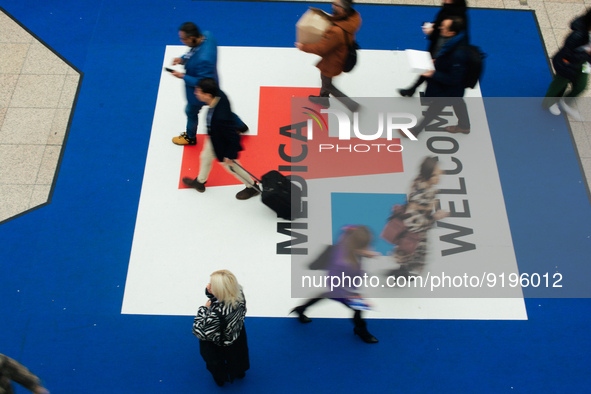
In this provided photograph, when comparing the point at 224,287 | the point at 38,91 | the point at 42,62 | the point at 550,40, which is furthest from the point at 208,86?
the point at 550,40

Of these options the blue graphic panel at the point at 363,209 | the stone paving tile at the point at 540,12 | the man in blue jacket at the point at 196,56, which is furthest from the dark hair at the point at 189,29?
the stone paving tile at the point at 540,12

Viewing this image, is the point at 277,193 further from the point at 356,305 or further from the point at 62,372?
the point at 62,372

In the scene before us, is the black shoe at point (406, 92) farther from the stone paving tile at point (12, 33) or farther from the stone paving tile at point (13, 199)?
the stone paving tile at point (12, 33)

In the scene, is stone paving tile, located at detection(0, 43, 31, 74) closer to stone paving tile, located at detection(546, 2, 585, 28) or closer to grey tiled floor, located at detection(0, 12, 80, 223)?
grey tiled floor, located at detection(0, 12, 80, 223)

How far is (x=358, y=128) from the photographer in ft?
15.1

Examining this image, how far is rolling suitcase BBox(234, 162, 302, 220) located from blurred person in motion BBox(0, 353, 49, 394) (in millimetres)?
2143

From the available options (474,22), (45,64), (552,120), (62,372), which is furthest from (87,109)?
(552,120)

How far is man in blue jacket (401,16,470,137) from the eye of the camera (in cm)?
362

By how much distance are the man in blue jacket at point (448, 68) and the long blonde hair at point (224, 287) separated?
2703 millimetres

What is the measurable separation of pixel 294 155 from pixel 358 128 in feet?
2.65

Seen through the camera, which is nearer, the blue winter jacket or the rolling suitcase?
the blue winter jacket

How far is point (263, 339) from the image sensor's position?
3.48m

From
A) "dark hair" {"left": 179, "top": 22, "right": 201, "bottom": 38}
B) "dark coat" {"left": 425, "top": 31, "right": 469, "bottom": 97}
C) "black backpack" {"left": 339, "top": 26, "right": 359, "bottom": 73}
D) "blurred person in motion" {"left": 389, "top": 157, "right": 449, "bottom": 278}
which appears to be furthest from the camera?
"black backpack" {"left": 339, "top": 26, "right": 359, "bottom": 73}

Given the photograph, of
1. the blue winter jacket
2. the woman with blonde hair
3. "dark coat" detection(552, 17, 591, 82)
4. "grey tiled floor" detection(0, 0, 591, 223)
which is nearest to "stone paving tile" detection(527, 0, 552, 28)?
"grey tiled floor" detection(0, 0, 591, 223)
